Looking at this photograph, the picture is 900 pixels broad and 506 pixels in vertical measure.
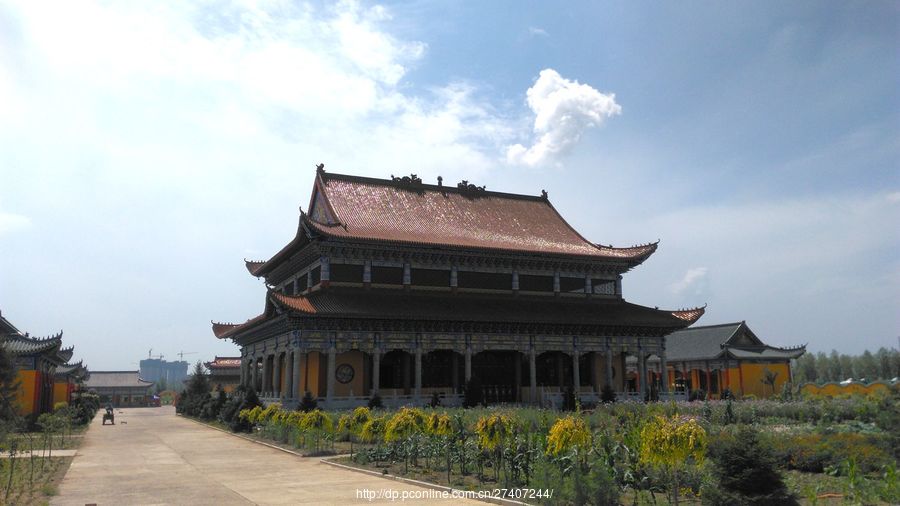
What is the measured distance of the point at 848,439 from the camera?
50.6 feet

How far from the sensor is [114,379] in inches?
4237

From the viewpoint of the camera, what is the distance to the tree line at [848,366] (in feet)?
283

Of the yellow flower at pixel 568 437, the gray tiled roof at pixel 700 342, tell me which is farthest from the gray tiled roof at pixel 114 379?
the yellow flower at pixel 568 437

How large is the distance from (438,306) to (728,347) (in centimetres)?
2919

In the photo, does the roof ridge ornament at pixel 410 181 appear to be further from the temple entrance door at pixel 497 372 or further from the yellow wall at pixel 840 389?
the yellow wall at pixel 840 389

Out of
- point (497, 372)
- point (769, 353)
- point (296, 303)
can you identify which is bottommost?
point (497, 372)

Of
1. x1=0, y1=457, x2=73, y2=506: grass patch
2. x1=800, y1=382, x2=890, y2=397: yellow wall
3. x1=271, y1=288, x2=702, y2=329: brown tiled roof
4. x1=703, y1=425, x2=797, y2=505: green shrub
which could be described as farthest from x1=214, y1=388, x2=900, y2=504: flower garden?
x1=800, y1=382, x2=890, y2=397: yellow wall

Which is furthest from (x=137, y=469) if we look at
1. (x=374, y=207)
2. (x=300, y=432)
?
(x=374, y=207)

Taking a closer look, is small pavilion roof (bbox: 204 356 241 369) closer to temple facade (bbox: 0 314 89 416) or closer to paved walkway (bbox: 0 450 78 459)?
temple facade (bbox: 0 314 89 416)

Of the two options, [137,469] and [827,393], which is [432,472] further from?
[827,393]

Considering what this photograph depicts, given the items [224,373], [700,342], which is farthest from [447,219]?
[224,373]

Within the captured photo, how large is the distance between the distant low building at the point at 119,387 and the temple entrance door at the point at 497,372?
8072 cm

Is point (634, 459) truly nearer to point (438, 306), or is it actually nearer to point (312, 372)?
point (438, 306)

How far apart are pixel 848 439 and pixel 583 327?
23.1 metres
